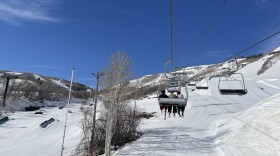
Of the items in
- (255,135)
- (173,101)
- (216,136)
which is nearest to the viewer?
(255,135)

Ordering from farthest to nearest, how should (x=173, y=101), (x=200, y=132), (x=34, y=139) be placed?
(x=34, y=139)
(x=200, y=132)
(x=173, y=101)

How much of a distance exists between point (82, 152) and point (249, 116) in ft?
60.3

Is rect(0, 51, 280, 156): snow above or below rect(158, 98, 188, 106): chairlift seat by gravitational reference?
below

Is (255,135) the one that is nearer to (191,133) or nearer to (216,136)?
(216,136)

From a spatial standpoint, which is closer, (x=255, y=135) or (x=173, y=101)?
(x=255, y=135)

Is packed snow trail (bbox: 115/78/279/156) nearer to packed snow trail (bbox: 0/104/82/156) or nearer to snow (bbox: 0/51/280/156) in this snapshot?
snow (bbox: 0/51/280/156)

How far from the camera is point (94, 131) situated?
37344mm

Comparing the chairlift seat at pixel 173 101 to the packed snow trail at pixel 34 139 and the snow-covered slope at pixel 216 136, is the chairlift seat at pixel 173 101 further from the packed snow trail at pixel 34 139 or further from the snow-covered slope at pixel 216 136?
the packed snow trail at pixel 34 139

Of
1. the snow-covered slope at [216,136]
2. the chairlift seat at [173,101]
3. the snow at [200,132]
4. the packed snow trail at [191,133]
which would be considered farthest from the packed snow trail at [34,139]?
the chairlift seat at [173,101]

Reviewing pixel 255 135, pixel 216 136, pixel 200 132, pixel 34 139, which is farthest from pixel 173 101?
pixel 34 139

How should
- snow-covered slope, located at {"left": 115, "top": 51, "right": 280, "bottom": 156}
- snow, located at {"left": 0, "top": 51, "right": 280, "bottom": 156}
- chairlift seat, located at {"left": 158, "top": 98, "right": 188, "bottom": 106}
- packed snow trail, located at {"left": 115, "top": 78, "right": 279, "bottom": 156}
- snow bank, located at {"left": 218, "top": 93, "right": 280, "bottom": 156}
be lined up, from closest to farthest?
snow bank, located at {"left": 218, "top": 93, "right": 280, "bottom": 156}, snow-covered slope, located at {"left": 115, "top": 51, "right": 280, "bottom": 156}, snow, located at {"left": 0, "top": 51, "right": 280, "bottom": 156}, chairlift seat, located at {"left": 158, "top": 98, "right": 188, "bottom": 106}, packed snow trail, located at {"left": 115, "top": 78, "right": 279, "bottom": 156}

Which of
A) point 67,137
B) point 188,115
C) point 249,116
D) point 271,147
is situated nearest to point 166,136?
point 249,116

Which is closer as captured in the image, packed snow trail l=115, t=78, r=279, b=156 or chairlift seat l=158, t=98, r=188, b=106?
chairlift seat l=158, t=98, r=188, b=106

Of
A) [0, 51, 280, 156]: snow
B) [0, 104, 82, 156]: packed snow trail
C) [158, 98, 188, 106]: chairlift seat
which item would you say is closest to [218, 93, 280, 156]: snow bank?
[0, 51, 280, 156]: snow
